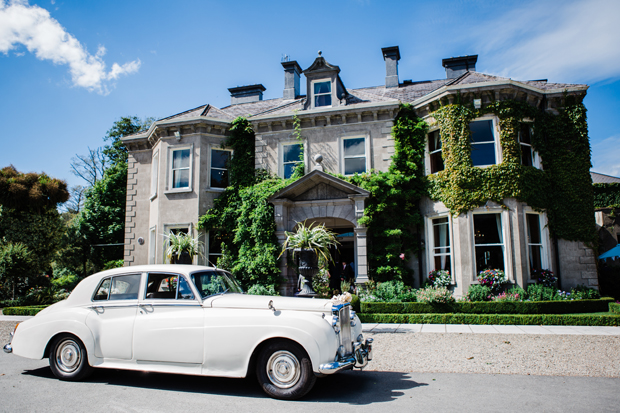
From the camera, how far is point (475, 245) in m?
13.8

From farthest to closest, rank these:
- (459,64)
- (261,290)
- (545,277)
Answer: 1. (459,64)
2. (261,290)
3. (545,277)

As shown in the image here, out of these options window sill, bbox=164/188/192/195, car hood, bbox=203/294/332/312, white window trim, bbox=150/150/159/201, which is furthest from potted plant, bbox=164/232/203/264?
car hood, bbox=203/294/332/312

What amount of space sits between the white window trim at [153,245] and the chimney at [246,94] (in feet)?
28.7

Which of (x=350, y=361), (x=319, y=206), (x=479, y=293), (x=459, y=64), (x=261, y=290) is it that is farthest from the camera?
(x=459, y=64)

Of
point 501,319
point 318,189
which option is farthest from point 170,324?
point 318,189

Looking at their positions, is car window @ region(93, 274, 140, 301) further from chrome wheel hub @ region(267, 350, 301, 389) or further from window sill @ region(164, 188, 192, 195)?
window sill @ region(164, 188, 192, 195)

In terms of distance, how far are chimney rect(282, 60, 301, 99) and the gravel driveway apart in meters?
14.3

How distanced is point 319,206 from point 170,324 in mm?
9831

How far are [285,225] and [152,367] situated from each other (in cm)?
961

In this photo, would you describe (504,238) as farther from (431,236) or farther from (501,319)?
(501,319)

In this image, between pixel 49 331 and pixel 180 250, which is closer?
pixel 49 331

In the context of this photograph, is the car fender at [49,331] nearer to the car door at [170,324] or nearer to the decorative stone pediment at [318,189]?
the car door at [170,324]

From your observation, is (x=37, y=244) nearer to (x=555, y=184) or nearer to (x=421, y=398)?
(x=421, y=398)

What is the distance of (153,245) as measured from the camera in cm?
1739
